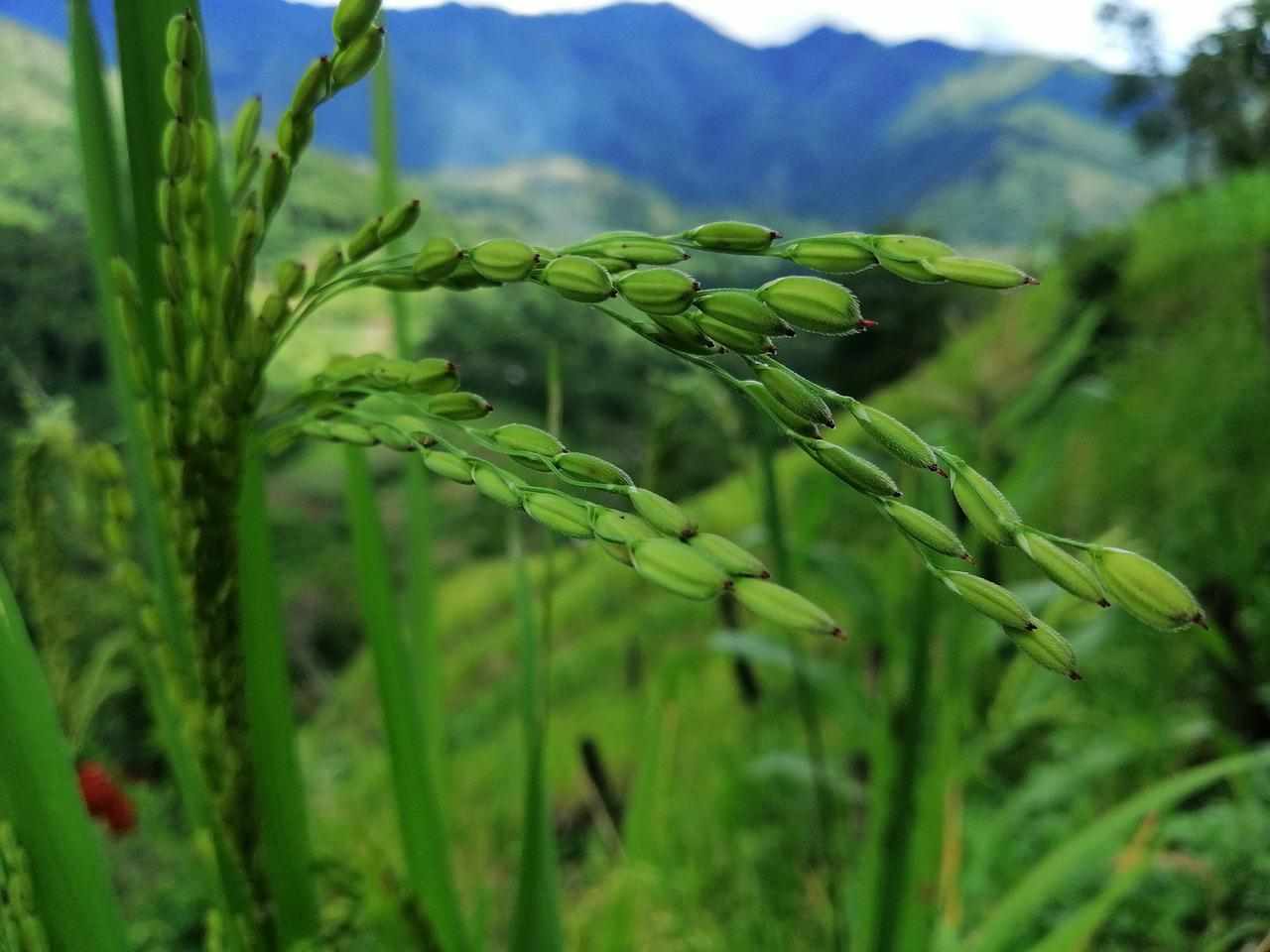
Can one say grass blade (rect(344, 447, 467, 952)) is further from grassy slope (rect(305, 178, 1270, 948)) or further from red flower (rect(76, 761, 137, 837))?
red flower (rect(76, 761, 137, 837))

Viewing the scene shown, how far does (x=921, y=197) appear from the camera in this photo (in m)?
17.6

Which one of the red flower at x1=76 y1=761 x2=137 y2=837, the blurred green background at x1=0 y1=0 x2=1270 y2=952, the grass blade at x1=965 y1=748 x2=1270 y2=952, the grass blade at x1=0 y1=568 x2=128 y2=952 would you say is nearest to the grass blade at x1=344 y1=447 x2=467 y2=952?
the blurred green background at x1=0 y1=0 x2=1270 y2=952

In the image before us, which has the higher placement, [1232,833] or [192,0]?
[192,0]

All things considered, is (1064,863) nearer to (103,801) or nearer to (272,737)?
(272,737)

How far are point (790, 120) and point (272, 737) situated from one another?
913 inches

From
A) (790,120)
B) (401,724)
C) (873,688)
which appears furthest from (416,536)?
(790,120)

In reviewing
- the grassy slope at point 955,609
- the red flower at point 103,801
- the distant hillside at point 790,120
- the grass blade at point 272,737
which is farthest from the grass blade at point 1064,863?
the distant hillside at point 790,120

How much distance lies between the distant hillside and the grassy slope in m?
11.8

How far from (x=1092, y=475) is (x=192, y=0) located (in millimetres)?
2140

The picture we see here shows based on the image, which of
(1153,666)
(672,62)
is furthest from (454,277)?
(672,62)

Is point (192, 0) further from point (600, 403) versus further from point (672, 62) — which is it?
point (672, 62)

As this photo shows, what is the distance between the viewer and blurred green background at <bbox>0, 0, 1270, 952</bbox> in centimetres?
54

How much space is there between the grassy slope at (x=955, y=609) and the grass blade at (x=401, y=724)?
21 millimetres

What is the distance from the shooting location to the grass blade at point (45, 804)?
0.63 ft
